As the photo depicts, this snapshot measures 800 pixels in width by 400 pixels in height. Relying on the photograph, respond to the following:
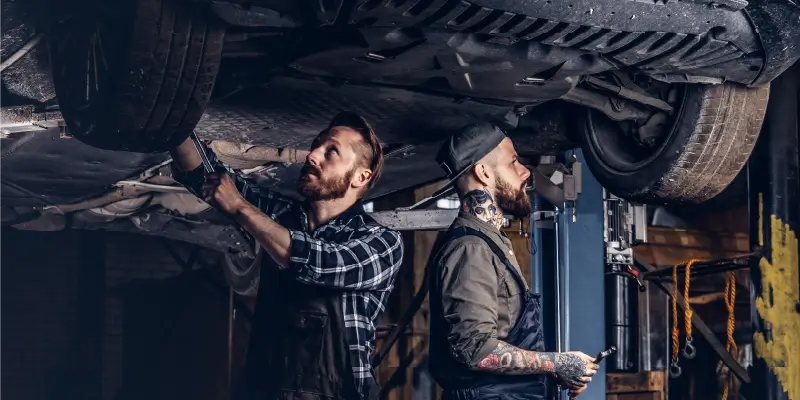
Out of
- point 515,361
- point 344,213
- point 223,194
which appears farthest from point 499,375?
point 223,194

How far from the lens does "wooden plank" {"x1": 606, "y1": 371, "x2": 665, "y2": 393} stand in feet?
19.1

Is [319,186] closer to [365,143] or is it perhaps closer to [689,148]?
[365,143]

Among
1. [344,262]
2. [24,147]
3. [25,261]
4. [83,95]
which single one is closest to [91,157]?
[24,147]

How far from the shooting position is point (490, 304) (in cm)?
250

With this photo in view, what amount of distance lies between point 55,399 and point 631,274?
15.8 ft

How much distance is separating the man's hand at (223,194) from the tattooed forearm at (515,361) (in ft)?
2.62

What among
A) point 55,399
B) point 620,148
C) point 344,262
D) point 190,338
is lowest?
point 55,399

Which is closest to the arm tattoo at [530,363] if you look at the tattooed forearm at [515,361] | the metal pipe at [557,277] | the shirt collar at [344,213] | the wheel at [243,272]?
the tattooed forearm at [515,361]

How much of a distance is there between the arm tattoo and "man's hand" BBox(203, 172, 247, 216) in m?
0.80

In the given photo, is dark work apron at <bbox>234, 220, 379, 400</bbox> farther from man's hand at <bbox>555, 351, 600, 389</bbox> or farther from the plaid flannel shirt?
man's hand at <bbox>555, 351, 600, 389</bbox>

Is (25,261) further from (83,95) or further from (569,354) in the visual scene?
(569,354)

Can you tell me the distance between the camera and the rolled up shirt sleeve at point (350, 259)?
8.28 ft

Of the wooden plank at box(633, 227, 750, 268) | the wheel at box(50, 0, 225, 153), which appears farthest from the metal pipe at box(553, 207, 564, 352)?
the wooden plank at box(633, 227, 750, 268)

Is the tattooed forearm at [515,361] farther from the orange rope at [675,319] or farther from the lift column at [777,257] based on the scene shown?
the lift column at [777,257]
